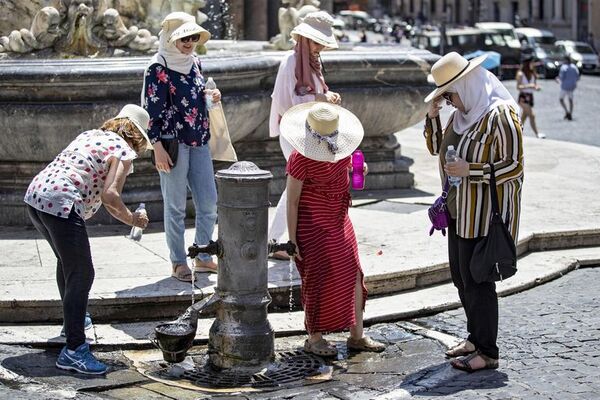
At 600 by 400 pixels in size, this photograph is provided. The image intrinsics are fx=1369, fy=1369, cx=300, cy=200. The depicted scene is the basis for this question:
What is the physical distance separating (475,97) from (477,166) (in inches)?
15.1

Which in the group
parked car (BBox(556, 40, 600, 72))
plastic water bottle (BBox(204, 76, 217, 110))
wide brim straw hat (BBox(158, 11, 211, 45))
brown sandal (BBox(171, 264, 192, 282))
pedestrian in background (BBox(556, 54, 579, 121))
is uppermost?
wide brim straw hat (BBox(158, 11, 211, 45))

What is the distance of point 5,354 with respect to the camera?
7613mm

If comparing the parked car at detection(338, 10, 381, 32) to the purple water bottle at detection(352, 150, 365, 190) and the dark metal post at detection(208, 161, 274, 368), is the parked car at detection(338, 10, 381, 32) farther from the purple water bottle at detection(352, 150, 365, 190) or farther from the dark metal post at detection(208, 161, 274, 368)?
the dark metal post at detection(208, 161, 274, 368)

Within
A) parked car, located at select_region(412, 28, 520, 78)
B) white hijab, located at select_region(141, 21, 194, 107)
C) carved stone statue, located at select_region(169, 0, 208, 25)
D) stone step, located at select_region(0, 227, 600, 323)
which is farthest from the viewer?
parked car, located at select_region(412, 28, 520, 78)

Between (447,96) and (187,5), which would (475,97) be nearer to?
(447,96)

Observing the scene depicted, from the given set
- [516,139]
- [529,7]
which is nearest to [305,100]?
[516,139]

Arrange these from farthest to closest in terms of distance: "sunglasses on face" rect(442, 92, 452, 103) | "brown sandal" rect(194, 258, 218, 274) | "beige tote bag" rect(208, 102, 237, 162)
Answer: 1. "beige tote bag" rect(208, 102, 237, 162)
2. "brown sandal" rect(194, 258, 218, 274)
3. "sunglasses on face" rect(442, 92, 452, 103)

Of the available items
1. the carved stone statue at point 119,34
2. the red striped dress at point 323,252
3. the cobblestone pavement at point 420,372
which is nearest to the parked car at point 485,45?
the carved stone statue at point 119,34

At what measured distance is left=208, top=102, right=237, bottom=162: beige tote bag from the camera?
30.0 feet

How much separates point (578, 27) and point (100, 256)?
6227 cm

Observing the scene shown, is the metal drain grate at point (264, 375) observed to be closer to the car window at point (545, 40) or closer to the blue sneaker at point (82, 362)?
the blue sneaker at point (82, 362)

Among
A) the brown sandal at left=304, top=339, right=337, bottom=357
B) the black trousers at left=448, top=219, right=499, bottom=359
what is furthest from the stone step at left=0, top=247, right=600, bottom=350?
the black trousers at left=448, top=219, right=499, bottom=359

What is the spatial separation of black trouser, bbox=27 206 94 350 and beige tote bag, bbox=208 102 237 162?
195 centimetres

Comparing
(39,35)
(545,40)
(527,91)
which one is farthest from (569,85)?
(545,40)
